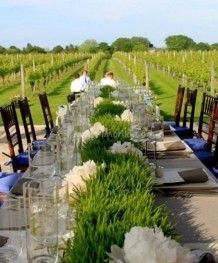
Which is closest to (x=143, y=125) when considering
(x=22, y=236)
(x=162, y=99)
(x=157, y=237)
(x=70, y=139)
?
(x=70, y=139)

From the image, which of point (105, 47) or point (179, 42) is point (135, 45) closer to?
point (105, 47)

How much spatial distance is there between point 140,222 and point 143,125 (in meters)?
2.54

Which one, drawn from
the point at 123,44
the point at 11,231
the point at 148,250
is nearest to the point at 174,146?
the point at 11,231

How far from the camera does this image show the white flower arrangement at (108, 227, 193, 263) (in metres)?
1.27

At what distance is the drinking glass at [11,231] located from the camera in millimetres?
1933

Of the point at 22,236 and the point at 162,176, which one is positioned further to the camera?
the point at 162,176

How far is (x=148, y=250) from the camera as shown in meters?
1.27

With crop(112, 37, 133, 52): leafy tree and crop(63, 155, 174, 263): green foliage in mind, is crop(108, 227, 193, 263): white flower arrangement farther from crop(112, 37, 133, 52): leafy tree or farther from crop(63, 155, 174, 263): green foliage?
crop(112, 37, 133, 52): leafy tree

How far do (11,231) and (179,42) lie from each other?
399 ft

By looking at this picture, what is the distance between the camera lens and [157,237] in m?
1.32

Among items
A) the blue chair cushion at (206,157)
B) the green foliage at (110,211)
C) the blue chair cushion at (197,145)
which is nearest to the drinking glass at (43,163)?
the green foliage at (110,211)

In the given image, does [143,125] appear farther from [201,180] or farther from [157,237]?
[157,237]

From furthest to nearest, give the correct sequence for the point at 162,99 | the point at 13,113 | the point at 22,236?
the point at 162,99, the point at 13,113, the point at 22,236

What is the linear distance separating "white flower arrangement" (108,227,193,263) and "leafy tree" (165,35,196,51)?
11892 cm
